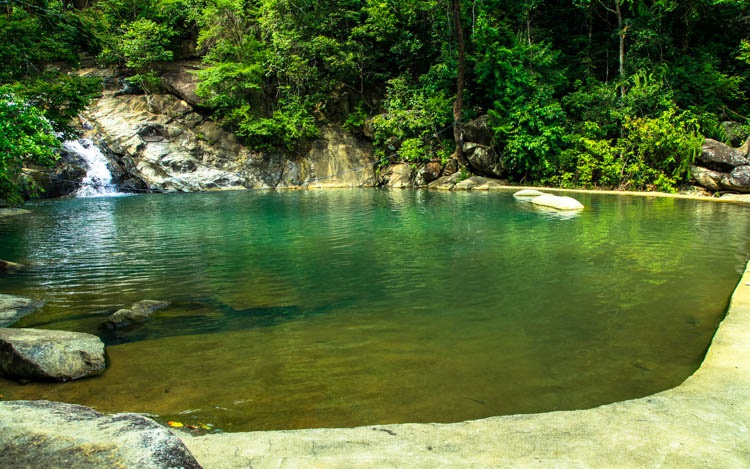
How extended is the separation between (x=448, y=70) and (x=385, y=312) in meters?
21.0

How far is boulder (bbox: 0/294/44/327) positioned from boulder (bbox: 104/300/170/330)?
121 cm

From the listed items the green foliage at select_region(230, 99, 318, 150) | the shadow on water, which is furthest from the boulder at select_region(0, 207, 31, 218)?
the shadow on water

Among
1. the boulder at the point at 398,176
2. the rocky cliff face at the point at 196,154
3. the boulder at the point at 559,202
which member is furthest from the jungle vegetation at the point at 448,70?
the boulder at the point at 559,202

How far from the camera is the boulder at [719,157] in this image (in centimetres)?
1672

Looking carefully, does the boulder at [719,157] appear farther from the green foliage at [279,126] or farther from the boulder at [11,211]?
the boulder at [11,211]

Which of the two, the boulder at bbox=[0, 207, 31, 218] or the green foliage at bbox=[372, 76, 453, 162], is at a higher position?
the green foliage at bbox=[372, 76, 453, 162]

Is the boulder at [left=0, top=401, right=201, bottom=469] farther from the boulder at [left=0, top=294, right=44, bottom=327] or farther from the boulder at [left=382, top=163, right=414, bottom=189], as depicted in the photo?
the boulder at [left=382, top=163, right=414, bottom=189]

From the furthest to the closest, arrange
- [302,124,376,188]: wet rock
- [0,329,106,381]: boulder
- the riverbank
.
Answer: [302,124,376,188]: wet rock < [0,329,106,381]: boulder < the riverbank

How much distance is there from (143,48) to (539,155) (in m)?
22.8

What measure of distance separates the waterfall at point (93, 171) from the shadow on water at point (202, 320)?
20596 millimetres

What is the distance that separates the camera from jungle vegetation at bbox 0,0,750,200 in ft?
60.4

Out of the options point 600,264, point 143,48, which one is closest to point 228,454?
point 600,264

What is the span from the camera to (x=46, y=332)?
4.66 metres

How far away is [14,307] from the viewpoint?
19.4 feet
